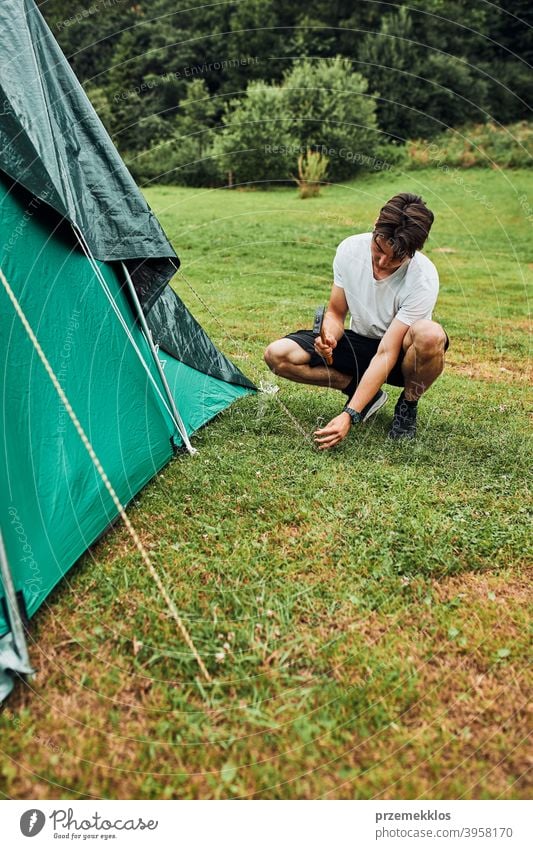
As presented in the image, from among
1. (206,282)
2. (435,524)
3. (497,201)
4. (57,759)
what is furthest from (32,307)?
(497,201)

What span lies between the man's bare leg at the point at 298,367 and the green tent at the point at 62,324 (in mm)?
700

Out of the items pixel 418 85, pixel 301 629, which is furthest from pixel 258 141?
pixel 301 629

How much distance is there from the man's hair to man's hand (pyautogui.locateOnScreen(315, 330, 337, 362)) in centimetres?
59

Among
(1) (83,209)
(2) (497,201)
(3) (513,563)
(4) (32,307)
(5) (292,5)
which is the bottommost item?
(2) (497,201)

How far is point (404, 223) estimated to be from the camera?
321 centimetres

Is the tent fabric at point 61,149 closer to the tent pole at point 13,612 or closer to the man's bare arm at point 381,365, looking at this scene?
the man's bare arm at point 381,365

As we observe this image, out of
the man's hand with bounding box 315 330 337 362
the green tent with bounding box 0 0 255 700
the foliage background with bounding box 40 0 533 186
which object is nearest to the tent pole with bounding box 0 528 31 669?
the green tent with bounding box 0 0 255 700

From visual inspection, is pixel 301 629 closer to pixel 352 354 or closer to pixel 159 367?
pixel 159 367

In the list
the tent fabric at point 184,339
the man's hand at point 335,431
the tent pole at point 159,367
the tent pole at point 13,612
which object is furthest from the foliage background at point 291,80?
the tent pole at point 13,612

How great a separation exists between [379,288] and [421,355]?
0.43 m
